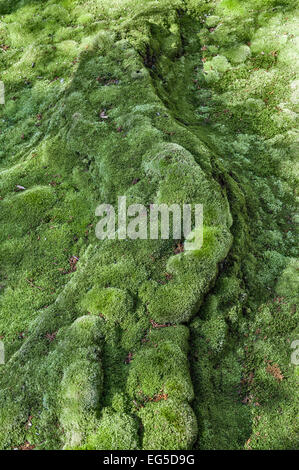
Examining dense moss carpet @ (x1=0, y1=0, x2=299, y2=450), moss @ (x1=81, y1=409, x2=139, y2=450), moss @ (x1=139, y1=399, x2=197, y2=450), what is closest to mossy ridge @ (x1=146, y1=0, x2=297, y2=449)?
dense moss carpet @ (x1=0, y1=0, x2=299, y2=450)

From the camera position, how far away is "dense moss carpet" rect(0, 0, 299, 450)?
537cm

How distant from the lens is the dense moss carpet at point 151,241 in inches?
211

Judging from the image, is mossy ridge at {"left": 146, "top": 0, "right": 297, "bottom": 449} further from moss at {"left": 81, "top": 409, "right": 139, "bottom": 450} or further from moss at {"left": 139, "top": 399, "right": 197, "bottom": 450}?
moss at {"left": 81, "top": 409, "right": 139, "bottom": 450}

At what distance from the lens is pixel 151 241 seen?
22.9 feet

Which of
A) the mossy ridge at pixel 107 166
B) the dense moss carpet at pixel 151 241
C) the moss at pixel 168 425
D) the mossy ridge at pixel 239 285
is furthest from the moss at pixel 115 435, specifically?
the mossy ridge at pixel 239 285

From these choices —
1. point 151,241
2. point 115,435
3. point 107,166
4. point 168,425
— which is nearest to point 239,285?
point 151,241

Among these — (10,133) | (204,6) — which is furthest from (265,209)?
(204,6)

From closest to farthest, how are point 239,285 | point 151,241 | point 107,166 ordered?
point 239,285, point 151,241, point 107,166

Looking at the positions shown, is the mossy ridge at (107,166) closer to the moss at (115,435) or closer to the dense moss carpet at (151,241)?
the dense moss carpet at (151,241)

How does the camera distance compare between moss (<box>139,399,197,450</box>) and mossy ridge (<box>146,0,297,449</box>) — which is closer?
moss (<box>139,399,197,450</box>)

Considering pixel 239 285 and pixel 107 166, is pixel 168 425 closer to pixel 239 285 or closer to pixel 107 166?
pixel 239 285

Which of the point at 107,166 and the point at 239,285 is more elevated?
the point at 107,166

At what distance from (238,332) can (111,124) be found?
19.3ft

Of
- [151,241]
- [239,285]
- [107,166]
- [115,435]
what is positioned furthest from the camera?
[107,166]
